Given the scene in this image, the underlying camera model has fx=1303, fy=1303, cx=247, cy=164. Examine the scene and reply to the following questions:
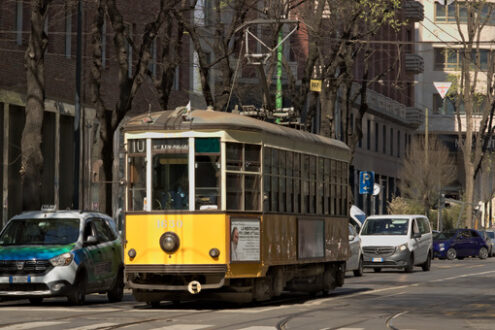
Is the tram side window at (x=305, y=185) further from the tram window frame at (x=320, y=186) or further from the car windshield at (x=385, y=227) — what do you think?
the car windshield at (x=385, y=227)

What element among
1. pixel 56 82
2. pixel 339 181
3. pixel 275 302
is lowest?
pixel 275 302

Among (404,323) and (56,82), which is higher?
(56,82)

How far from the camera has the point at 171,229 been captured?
20.5 meters

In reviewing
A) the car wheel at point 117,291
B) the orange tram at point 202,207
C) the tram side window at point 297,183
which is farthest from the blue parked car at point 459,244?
the orange tram at point 202,207

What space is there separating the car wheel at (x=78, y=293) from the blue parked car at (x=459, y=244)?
112 feet

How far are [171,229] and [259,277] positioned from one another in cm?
175

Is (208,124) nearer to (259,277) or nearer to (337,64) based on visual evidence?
(259,277)

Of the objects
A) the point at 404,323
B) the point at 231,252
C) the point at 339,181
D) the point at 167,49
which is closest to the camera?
the point at 404,323

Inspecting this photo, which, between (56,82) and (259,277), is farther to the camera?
(56,82)

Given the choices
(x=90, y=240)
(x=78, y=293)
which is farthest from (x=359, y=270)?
(x=78, y=293)

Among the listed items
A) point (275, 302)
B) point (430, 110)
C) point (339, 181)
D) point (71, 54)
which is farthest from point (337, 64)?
point (430, 110)

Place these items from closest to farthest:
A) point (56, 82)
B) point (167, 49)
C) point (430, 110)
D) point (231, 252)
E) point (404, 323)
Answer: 1. point (404, 323)
2. point (231, 252)
3. point (167, 49)
4. point (56, 82)
5. point (430, 110)

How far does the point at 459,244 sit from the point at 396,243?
54.7ft

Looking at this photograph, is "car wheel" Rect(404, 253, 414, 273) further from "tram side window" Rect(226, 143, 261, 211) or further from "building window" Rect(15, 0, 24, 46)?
"tram side window" Rect(226, 143, 261, 211)
